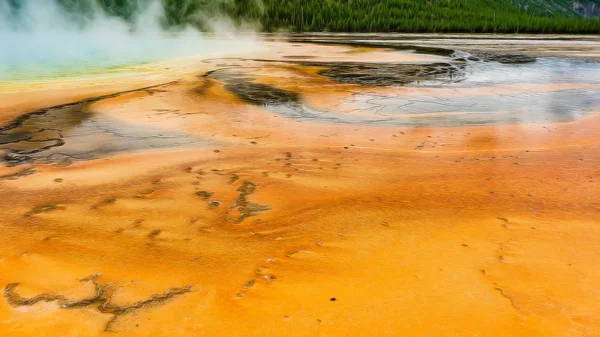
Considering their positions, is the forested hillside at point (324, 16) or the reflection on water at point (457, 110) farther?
the forested hillside at point (324, 16)

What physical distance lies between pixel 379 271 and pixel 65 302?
1.76 meters

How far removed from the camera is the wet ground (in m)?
2.35

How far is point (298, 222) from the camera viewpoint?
3449mm

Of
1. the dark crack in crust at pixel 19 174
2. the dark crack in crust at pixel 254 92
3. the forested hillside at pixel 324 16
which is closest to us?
the dark crack in crust at pixel 19 174

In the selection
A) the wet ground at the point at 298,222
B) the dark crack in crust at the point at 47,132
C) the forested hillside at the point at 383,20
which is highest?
the forested hillside at the point at 383,20

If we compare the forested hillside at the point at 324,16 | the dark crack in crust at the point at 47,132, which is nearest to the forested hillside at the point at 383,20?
the forested hillside at the point at 324,16

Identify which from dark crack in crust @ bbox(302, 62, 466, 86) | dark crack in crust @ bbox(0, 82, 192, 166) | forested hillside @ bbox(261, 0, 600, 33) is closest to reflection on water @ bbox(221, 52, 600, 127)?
dark crack in crust @ bbox(302, 62, 466, 86)

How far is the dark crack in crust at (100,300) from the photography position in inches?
93.4

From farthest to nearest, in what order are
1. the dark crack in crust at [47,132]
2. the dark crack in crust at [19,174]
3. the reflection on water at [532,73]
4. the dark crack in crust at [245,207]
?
the reflection on water at [532,73] < the dark crack in crust at [47,132] < the dark crack in crust at [19,174] < the dark crack in crust at [245,207]

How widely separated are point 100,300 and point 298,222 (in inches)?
58.7

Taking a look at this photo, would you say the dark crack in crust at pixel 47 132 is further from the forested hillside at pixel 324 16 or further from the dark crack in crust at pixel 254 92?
the forested hillside at pixel 324 16

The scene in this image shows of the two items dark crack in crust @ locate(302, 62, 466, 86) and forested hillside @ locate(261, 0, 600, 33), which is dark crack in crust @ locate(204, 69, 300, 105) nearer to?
dark crack in crust @ locate(302, 62, 466, 86)

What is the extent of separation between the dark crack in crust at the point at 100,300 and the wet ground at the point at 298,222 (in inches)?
0.4

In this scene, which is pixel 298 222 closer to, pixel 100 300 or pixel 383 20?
pixel 100 300
